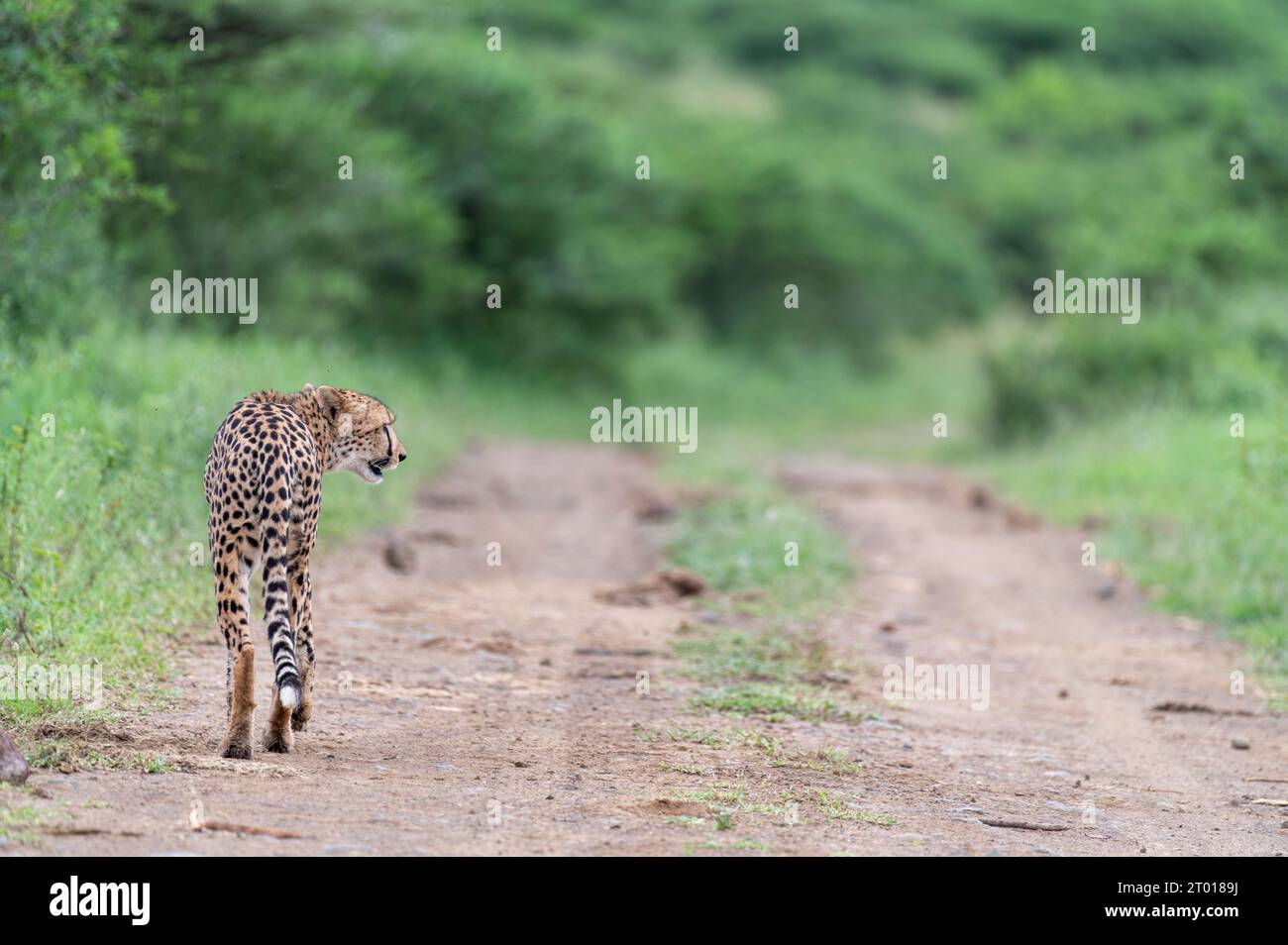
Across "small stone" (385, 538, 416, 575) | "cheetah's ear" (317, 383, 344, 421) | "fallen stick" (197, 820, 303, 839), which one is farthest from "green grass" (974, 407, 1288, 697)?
"fallen stick" (197, 820, 303, 839)

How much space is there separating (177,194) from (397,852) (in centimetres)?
1452

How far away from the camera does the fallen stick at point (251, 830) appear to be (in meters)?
4.78

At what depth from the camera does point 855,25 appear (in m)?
51.9

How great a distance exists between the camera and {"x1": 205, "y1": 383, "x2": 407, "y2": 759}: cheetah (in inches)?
223

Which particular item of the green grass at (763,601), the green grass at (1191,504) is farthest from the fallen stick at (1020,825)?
the green grass at (1191,504)

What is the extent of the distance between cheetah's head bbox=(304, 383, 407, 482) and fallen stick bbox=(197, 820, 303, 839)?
2.03 m

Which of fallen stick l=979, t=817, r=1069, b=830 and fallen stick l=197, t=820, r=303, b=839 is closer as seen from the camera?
fallen stick l=197, t=820, r=303, b=839

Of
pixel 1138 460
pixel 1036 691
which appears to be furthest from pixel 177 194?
pixel 1036 691

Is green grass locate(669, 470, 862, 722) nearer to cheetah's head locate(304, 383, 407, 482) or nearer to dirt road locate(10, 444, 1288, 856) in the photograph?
dirt road locate(10, 444, 1288, 856)

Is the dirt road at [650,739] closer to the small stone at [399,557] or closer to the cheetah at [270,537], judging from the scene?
the small stone at [399,557]

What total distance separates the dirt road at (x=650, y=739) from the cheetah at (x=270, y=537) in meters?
0.21

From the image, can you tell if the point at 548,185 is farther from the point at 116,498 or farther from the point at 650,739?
the point at 650,739

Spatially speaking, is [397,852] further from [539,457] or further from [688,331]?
[688,331]

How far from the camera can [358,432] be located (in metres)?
6.56
